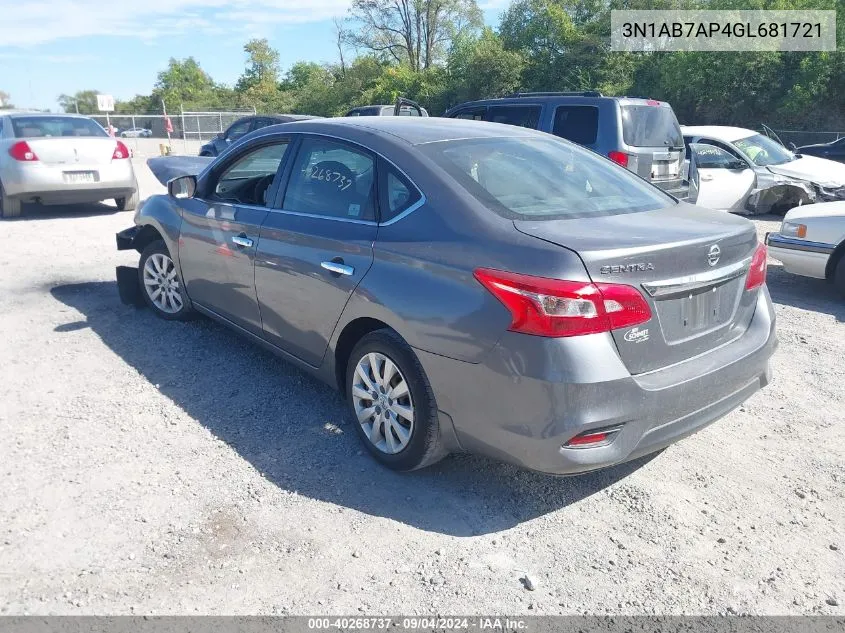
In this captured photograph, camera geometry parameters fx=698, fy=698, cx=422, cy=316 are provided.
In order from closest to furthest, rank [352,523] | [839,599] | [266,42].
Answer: [839,599], [352,523], [266,42]

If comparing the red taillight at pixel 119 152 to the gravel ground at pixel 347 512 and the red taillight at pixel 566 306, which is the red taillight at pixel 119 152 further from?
the red taillight at pixel 566 306

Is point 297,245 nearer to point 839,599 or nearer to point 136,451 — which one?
point 136,451

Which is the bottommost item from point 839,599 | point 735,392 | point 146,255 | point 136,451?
point 839,599

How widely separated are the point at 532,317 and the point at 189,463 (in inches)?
80.7

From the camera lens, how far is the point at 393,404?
3.48 m

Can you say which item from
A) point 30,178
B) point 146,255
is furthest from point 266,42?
point 146,255

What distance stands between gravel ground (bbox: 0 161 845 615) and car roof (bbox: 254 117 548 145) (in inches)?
66.2

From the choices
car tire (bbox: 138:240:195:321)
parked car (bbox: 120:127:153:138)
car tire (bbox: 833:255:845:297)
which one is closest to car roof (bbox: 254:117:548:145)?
car tire (bbox: 138:240:195:321)

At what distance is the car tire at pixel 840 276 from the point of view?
6539 mm

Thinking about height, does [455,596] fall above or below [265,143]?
below

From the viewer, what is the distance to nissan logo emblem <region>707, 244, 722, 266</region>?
311cm

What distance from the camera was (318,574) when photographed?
2.86m

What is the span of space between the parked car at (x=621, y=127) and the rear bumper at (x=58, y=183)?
5.96m

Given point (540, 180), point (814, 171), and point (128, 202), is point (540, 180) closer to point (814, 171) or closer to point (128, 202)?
point (814, 171)
